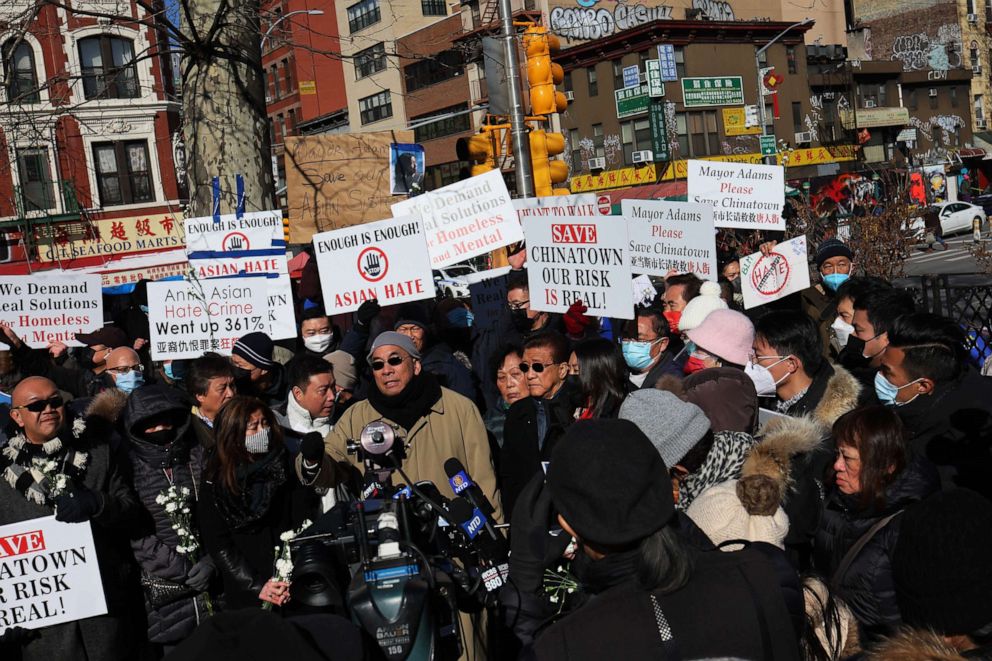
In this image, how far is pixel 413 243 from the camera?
300 inches

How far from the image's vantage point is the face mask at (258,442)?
4375 mm

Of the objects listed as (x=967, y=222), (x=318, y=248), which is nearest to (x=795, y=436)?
(x=318, y=248)

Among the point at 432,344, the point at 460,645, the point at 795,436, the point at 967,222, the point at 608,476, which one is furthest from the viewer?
the point at 967,222

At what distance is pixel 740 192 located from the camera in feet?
31.8

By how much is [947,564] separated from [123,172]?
39230 millimetres

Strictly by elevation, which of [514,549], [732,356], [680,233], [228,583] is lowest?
[228,583]

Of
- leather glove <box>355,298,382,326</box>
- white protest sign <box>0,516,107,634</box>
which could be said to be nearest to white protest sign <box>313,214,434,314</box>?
leather glove <box>355,298,382,326</box>

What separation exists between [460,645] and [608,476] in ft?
4.45

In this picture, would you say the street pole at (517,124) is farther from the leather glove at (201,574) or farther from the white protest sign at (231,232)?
the leather glove at (201,574)

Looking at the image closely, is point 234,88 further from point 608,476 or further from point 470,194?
point 608,476

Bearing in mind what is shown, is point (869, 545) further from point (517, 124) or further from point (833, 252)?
point (517, 124)

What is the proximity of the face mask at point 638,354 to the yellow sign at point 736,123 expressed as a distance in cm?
4426

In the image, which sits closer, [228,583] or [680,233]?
[228,583]

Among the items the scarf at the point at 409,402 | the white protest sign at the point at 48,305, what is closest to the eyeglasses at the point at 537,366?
the scarf at the point at 409,402
